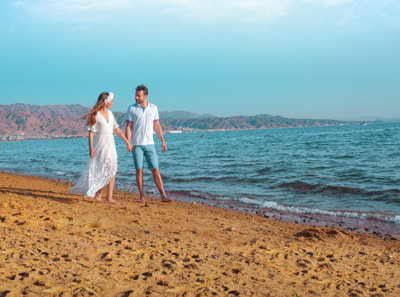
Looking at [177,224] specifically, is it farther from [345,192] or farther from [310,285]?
[345,192]

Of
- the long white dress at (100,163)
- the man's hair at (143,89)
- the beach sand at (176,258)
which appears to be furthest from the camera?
the man's hair at (143,89)

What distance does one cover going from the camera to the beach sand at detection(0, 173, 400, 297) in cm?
308

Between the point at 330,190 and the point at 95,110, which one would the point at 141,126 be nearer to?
the point at 95,110

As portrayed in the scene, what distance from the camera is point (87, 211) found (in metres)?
6.19

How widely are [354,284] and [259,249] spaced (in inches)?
50.9

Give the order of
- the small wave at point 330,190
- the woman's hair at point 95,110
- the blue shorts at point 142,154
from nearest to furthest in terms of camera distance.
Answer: the woman's hair at point 95,110, the blue shorts at point 142,154, the small wave at point 330,190

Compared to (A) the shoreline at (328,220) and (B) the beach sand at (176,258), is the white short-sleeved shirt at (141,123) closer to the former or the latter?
(B) the beach sand at (176,258)

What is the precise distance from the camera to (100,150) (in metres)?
6.83

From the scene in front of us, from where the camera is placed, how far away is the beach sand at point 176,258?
121 inches

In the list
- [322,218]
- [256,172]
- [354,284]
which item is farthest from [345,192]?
[354,284]

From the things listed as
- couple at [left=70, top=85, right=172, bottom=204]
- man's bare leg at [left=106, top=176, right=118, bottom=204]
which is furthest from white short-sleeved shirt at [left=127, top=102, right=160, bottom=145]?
man's bare leg at [left=106, top=176, right=118, bottom=204]

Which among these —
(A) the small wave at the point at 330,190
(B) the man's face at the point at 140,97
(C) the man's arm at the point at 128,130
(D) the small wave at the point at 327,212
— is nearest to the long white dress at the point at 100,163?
(C) the man's arm at the point at 128,130

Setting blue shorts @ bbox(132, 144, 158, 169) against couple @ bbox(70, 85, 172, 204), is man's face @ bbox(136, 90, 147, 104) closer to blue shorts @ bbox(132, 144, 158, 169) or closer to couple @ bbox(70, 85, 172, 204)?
couple @ bbox(70, 85, 172, 204)

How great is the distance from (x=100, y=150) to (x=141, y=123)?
99cm
